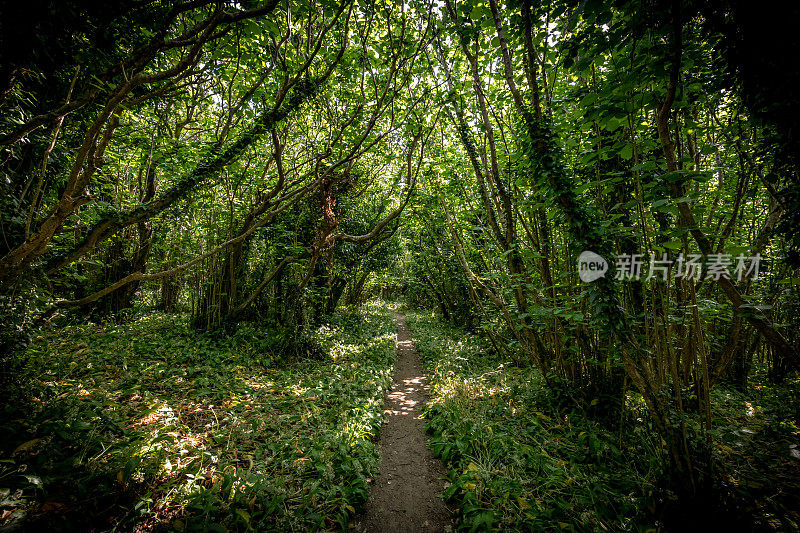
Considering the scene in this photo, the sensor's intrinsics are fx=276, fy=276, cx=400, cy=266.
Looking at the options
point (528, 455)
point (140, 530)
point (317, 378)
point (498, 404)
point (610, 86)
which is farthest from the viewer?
point (317, 378)

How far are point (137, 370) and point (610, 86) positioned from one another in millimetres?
8047

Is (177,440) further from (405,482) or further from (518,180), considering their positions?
(518,180)

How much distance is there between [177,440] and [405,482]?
3.00 meters

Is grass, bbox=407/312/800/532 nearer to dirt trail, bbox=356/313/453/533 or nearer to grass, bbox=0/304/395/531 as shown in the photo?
dirt trail, bbox=356/313/453/533

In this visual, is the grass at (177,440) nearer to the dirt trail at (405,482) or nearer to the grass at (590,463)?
the dirt trail at (405,482)

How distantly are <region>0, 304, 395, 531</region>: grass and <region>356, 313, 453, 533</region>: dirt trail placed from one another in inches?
10.3

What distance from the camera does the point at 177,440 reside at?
11.5ft

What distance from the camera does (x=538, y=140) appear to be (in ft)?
10.5

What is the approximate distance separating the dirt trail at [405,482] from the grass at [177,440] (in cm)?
26

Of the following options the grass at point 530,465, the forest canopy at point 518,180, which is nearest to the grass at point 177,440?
the forest canopy at point 518,180

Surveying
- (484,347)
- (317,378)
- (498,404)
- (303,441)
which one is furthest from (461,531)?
(484,347)

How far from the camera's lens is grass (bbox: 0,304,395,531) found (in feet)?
8.06

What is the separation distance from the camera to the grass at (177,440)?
2.46 m

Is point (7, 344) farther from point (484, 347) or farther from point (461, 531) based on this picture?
point (484, 347)
